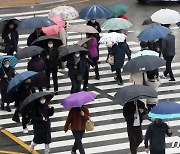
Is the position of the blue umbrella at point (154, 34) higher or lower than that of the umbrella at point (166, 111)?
higher

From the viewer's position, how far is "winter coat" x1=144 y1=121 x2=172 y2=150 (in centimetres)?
1528

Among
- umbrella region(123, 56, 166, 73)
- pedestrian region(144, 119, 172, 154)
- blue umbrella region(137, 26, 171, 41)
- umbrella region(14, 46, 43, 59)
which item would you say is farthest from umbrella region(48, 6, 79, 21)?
pedestrian region(144, 119, 172, 154)

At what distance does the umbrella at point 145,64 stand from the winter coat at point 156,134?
11.9ft

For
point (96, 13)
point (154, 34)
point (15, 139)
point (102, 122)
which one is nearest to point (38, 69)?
point (102, 122)

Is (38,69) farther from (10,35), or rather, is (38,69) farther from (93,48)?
(10,35)

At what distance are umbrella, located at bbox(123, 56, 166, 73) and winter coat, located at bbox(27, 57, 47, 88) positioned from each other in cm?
264

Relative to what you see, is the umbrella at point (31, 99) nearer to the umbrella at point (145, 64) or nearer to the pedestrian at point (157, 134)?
the pedestrian at point (157, 134)

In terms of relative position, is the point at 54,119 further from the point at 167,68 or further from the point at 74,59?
the point at 167,68

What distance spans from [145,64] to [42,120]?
3.52 m

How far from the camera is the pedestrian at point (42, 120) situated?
16.7 meters

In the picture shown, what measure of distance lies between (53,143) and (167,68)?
19.2ft

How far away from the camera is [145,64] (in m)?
18.9

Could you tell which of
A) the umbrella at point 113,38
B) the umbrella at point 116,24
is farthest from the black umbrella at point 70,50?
the umbrella at point 116,24

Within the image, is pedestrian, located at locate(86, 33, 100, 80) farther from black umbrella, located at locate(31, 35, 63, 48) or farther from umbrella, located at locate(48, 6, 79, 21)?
umbrella, located at locate(48, 6, 79, 21)
